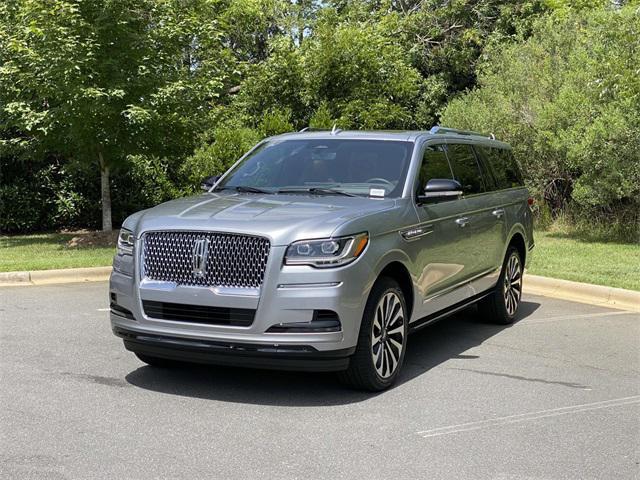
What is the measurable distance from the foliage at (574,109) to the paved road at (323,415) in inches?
320

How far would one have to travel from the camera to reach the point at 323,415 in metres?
5.42

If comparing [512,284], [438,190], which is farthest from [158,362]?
[512,284]

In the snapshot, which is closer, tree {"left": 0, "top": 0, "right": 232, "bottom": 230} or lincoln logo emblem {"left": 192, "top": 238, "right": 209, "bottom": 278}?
lincoln logo emblem {"left": 192, "top": 238, "right": 209, "bottom": 278}

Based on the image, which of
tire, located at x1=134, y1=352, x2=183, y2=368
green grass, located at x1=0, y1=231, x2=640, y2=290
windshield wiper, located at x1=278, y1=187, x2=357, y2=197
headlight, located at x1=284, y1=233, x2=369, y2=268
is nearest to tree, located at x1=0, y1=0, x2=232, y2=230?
green grass, located at x1=0, y1=231, x2=640, y2=290

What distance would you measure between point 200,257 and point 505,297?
417cm

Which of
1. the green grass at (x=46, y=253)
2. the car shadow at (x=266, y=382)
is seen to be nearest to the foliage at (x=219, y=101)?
the green grass at (x=46, y=253)

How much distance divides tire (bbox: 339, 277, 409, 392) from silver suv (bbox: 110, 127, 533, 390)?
10mm

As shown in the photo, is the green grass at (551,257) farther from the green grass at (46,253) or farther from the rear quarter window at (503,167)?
the rear quarter window at (503,167)

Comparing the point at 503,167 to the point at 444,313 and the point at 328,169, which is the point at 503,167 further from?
the point at 328,169

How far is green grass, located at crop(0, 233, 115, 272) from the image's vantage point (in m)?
12.0

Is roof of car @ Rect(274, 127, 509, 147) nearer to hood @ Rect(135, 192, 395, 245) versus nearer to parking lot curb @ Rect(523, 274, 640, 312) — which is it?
hood @ Rect(135, 192, 395, 245)

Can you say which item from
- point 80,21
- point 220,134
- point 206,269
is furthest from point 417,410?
point 220,134

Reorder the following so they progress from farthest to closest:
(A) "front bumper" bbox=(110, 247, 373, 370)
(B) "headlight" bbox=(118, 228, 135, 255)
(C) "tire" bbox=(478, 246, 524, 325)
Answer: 1. (C) "tire" bbox=(478, 246, 524, 325)
2. (B) "headlight" bbox=(118, 228, 135, 255)
3. (A) "front bumper" bbox=(110, 247, 373, 370)

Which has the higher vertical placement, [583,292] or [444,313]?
[444,313]
